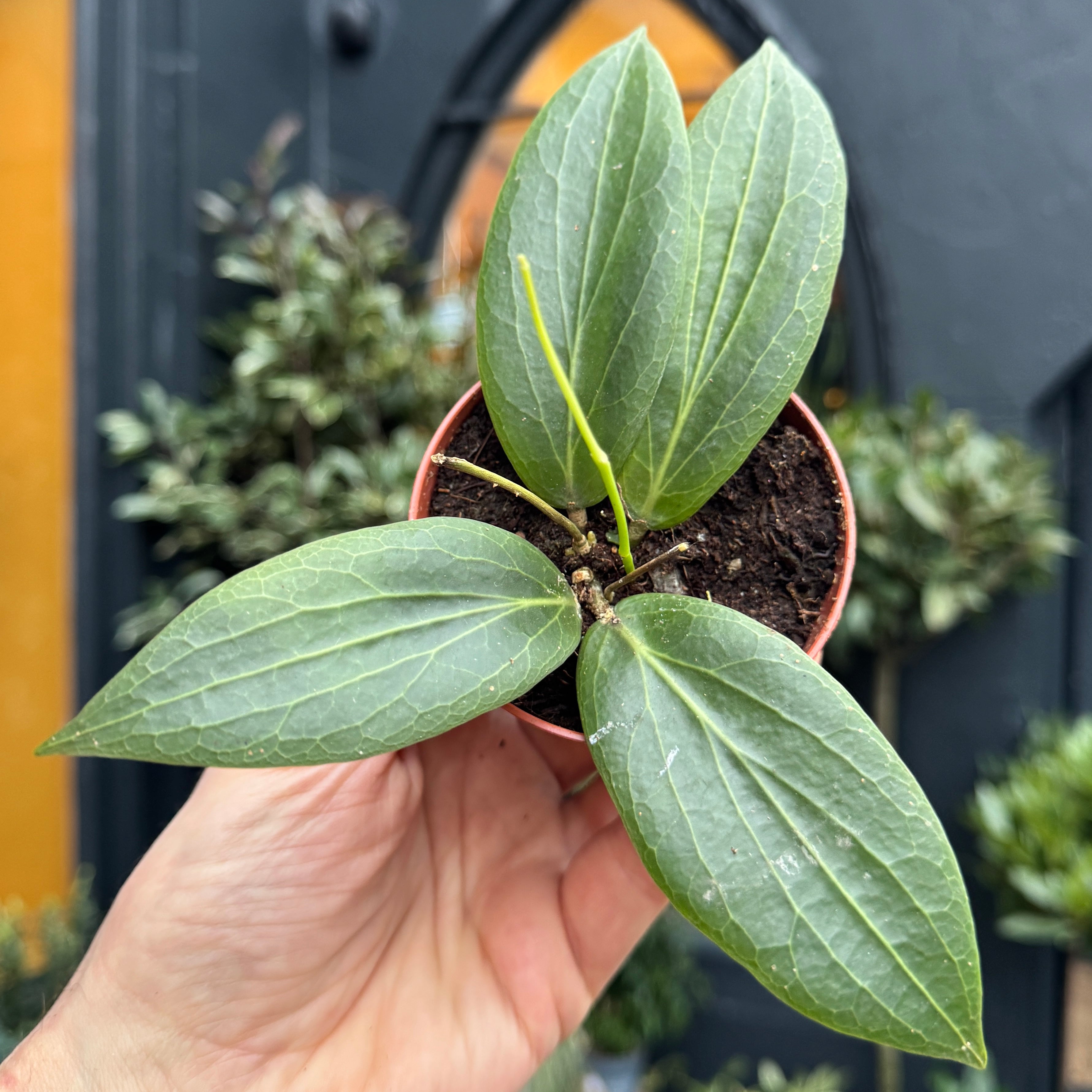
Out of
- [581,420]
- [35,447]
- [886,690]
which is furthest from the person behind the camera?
[886,690]

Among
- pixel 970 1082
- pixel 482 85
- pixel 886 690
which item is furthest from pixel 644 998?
pixel 482 85

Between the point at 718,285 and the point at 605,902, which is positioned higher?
the point at 718,285

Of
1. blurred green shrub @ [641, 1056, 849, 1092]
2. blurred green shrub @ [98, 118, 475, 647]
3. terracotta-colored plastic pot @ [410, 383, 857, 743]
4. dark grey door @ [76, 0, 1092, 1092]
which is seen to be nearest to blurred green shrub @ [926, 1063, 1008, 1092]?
dark grey door @ [76, 0, 1092, 1092]

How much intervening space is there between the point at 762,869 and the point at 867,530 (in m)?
0.95

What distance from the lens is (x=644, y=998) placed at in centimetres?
147

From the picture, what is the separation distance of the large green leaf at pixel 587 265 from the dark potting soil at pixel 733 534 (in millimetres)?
81

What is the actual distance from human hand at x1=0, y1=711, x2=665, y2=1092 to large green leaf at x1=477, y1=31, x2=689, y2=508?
1.20ft

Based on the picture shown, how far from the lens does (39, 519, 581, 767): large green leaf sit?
343mm

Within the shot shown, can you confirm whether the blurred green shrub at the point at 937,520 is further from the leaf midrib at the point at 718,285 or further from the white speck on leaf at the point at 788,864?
the white speck on leaf at the point at 788,864

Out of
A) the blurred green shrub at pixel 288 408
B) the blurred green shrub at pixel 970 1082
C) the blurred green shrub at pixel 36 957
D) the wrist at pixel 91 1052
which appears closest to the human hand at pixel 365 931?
the wrist at pixel 91 1052

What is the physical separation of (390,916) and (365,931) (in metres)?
0.03

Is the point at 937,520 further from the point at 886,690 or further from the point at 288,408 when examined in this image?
the point at 288,408

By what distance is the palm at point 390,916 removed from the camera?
604 mm

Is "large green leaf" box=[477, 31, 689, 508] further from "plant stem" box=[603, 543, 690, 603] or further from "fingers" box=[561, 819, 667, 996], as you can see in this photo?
Answer: "fingers" box=[561, 819, 667, 996]
